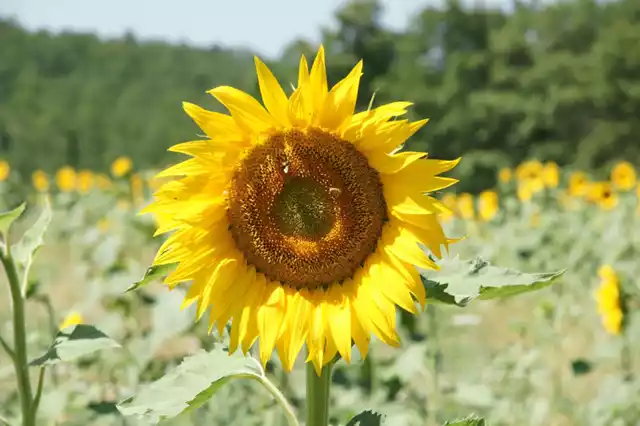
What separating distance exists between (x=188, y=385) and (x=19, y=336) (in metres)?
0.47

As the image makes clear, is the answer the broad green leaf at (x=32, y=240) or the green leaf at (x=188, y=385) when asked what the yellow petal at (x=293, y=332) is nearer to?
the green leaf at (x=188, y=385)

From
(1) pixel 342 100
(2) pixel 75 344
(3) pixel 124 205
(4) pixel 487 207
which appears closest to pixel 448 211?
(1) pixel 342 100

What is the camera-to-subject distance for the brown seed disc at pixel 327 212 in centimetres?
128

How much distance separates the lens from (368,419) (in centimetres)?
123

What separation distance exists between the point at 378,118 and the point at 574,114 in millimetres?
27999

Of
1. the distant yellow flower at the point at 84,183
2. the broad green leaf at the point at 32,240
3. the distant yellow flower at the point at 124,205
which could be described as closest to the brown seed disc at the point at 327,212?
the broad green leaf at the point at 32,240

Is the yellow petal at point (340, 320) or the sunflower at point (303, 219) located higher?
the sunflower at point (303, 219)

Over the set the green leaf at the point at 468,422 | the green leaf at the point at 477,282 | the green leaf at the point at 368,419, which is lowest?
the green leaf at the point at 368,419

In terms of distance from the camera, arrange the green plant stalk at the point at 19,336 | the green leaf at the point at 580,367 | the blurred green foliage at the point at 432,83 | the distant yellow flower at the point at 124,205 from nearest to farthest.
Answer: the green plant stalk at the point at 19,336 → the green leaf at the point at 580,367 → the distant yellow flower at the point at 124,205 → the blurred green foliage at the point at 432,83

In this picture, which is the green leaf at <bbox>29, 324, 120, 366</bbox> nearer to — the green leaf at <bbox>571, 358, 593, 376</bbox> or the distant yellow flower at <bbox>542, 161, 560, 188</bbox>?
the green leaf at <bbox>571, 358, 593, 376</bbox>

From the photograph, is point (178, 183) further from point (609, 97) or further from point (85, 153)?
point (85, 153)

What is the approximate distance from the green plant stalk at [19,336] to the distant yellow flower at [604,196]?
634cm

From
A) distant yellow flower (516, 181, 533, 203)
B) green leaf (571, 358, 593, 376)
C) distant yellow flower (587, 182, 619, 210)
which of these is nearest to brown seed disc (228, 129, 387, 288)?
green leaf (571, 358, 593, 376)

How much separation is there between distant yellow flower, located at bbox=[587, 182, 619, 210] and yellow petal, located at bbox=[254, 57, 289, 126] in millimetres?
6298
